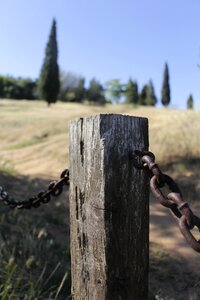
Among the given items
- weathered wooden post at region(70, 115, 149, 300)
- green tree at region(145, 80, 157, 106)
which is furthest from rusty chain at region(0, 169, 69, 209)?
green tree at region(145, 80, 157, 106)

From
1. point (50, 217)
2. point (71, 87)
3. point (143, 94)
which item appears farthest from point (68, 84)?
point (50, 217)

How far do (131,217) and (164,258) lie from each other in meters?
4.70

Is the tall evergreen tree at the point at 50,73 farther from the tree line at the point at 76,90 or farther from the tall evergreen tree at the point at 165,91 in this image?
the tall evergreen tree at the point at 165,91

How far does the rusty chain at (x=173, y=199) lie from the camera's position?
4.56 feet

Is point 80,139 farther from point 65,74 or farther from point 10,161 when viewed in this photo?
point 65,74

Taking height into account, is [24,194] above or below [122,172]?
below

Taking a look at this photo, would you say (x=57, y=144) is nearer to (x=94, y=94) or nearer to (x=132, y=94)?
(x=94, y=94)

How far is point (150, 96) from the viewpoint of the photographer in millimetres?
66688

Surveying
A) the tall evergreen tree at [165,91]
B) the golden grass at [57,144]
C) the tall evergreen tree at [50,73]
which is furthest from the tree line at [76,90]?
the golden grass at [57,144]

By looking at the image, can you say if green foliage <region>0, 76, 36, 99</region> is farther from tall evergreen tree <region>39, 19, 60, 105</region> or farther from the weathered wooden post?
the weathered wooden post

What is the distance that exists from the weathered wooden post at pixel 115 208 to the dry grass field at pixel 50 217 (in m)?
1.48

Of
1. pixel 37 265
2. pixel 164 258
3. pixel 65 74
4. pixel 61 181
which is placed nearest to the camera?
pixel 61 181

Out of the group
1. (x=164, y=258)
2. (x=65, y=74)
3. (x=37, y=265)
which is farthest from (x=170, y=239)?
(x=65, y=74)

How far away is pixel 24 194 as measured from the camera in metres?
9.36
